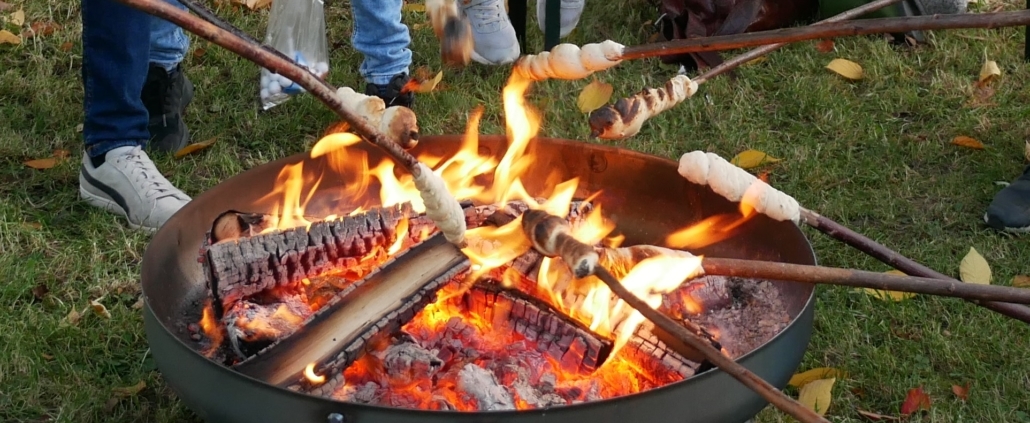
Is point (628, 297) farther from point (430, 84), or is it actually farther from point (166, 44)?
point (430, 84)

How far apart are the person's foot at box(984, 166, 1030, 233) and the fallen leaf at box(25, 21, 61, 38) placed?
4033 millimetres

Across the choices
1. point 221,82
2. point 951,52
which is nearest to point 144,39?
point 221,82

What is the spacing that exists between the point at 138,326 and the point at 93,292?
25 cm

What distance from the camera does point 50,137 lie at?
372 cm

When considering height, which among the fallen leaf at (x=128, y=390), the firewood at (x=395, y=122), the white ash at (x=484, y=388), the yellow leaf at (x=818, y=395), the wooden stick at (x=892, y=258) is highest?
the firewood at (x=395, y=122)

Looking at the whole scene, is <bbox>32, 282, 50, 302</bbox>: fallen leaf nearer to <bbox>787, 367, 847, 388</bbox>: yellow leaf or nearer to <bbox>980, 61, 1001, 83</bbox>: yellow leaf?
<bbox>787, 367, 847, 388</bbox>: yellow leaf

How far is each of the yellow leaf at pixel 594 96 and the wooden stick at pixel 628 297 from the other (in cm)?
220

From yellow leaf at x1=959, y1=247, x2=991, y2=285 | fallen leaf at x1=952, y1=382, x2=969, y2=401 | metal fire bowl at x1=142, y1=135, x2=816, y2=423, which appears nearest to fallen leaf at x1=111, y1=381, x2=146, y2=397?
metal fire bowl at x1=142, y1=135, x2=816, y2=423

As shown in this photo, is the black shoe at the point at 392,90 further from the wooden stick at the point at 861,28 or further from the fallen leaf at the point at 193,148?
the wooden stick at the point at 861,28

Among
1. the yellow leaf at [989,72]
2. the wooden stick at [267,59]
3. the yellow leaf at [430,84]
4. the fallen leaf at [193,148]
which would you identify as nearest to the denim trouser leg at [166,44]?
the fallen leaf at [193,148]

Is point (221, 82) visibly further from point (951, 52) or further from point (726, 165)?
point (951, 52)

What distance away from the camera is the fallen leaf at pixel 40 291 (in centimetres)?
282

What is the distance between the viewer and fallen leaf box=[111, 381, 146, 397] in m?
2.43

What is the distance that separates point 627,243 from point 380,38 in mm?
1634
